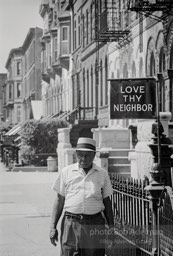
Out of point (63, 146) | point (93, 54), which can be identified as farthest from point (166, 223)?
point (93, 54)

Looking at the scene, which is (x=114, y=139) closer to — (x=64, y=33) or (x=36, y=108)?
(x=64, y=33)

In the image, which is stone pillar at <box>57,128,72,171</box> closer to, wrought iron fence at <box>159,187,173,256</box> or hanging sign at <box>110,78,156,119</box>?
hanging sign at <box>110,78,156,119</box>

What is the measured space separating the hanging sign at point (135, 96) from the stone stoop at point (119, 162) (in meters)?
11.5

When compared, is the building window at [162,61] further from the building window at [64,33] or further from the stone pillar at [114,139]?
the building window at [64,33]

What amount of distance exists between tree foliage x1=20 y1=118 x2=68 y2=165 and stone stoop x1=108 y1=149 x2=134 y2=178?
13362mm

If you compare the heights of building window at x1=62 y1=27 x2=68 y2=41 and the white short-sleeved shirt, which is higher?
building window at x1=62 y1=27 x2=68 y2=41

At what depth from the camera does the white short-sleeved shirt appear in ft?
23.6

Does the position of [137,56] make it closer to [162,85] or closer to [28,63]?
[162,85]

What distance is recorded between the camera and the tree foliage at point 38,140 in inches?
1531

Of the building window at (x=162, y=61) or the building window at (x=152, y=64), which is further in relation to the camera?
the building window at (x=152, y=64)

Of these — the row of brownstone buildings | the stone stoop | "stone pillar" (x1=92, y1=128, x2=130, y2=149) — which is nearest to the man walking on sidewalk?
the row of brownstone buildings

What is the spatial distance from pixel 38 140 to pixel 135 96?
2713 cm

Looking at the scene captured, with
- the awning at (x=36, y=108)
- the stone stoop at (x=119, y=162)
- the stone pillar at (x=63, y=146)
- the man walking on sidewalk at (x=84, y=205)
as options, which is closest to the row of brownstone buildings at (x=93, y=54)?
the awning at (x=36, y=108)

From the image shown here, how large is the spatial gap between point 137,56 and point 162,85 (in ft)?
16.1
